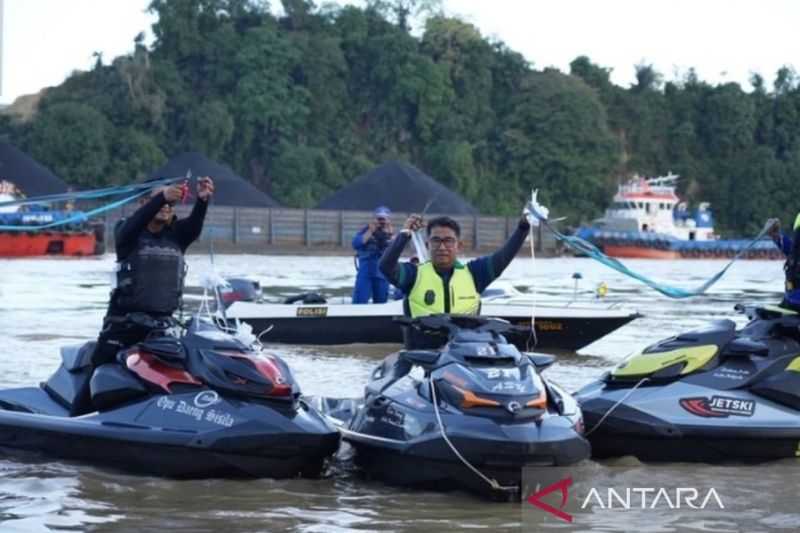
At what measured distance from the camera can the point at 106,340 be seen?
25.8 feet

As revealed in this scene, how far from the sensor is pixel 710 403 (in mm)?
8297

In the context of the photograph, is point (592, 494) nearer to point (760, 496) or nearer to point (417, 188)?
point (760, 496)

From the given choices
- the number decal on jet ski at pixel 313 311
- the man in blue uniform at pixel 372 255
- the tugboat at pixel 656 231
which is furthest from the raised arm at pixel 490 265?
the tugboat at pixel 656 231

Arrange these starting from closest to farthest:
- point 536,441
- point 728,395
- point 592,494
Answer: point 536,441
point 592,494
point 728,395

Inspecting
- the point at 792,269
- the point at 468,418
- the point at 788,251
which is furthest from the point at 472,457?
the point at 788,251

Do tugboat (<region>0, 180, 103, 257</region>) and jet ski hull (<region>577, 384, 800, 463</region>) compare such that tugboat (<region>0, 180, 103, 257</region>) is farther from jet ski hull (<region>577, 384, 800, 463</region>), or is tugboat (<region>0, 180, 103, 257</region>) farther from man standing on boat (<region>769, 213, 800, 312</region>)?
jet ski hull (<region>577, 384, 800, 463</region>)

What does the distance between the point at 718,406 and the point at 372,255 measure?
27.2 feet

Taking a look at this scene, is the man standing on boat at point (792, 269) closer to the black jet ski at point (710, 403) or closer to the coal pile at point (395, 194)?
the black jet ski at point (710, 403)

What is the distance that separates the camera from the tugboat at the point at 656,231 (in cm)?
6562

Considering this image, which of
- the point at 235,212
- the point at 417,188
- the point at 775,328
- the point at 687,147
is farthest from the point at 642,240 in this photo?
the point at 775,328

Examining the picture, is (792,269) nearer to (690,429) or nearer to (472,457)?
(690,429)

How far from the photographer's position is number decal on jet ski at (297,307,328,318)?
52.8ft

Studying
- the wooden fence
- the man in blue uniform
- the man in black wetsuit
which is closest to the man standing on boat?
the man in black wetsuit

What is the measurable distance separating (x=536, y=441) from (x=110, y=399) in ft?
7.67
